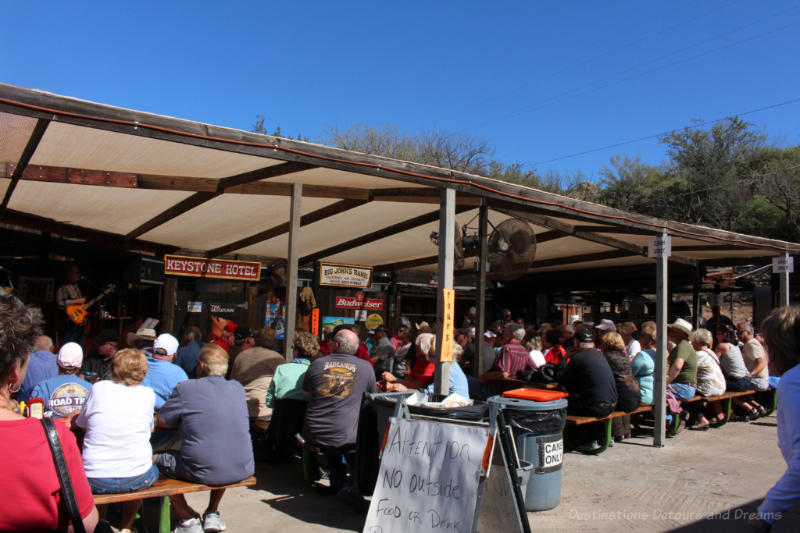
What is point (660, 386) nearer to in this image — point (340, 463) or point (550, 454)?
point (550, 454)

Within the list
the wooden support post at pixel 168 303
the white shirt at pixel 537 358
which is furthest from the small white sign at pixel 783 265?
the wooden support post at pixel 168 303

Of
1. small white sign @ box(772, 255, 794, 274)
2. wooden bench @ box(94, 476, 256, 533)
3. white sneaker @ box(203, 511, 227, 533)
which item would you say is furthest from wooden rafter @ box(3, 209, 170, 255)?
small white sign @ box(772, 255, 794, 274)

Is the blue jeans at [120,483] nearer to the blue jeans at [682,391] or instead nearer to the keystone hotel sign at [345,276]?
the blue jeans at [682,391]

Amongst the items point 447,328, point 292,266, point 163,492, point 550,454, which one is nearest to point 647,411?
point 550,454

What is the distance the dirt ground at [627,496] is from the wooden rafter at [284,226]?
299cm

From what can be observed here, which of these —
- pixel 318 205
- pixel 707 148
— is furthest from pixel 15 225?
pixel 707 148

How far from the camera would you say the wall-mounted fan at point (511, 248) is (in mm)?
6984

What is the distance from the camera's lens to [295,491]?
5070 millimetres

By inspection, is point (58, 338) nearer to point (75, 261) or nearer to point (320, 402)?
point (75, 261)

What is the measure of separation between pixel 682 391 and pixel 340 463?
16.6 ft

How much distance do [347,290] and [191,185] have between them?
6450 millimetres

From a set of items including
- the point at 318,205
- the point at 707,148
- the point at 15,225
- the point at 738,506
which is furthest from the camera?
the point at 707,148

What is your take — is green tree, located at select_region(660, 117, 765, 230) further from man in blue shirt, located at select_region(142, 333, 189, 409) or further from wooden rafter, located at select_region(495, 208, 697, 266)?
man in blue shirt, located at select_region(142, 333, 189, 409)

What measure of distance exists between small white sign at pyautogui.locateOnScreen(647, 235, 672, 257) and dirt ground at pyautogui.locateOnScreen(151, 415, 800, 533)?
7.59 ft
